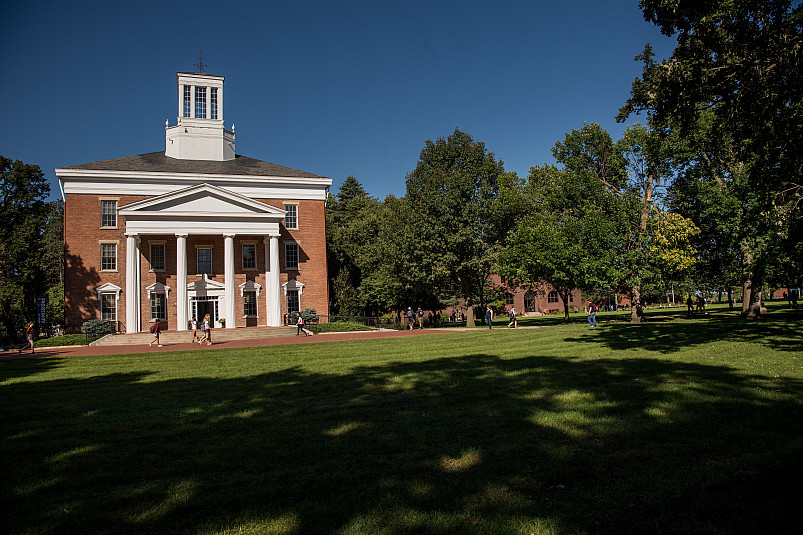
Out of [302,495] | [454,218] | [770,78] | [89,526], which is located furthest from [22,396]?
[454,218]

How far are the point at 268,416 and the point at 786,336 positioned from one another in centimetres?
1950

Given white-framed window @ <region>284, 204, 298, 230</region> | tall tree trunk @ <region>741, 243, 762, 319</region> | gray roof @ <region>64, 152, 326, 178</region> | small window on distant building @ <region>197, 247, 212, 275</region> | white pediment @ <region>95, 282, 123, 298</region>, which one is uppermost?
gray roof @ <region>64, 152, 326, 178</region>

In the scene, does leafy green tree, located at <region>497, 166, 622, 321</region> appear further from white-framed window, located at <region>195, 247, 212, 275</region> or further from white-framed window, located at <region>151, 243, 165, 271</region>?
white-framed window, located at <region>151, 243, 165, 271</region>

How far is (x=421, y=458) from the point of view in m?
5.64

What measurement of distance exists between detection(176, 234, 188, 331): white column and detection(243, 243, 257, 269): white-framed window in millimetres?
5530

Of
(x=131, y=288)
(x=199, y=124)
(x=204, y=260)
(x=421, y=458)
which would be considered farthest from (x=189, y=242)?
(x=421, y=458)

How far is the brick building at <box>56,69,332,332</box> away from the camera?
121 ft

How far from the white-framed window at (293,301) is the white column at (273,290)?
7.68 ft

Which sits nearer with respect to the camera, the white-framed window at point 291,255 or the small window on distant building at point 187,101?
the white-framed window at point 291,255

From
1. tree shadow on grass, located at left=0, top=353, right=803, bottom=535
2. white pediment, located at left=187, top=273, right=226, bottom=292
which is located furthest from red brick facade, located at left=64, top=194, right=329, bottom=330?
tree shadow on grass, located at left=0, top=353, right=803, bottom=535

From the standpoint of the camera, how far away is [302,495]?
466cm

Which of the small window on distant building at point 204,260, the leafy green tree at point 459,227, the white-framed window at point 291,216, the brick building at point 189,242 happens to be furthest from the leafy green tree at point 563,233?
the small window on distant building at point 204,260

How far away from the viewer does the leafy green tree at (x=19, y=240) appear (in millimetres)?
35125

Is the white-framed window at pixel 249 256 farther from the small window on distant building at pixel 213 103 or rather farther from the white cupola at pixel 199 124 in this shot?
the small window on distant building at pixel 213 103
